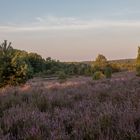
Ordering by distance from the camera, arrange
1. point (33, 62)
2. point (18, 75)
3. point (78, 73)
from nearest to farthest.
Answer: point (18, 75)
point (78, 73)
point (33, 62)

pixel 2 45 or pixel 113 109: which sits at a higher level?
pixel 2 45

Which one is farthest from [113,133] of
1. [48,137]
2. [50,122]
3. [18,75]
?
[18,75]

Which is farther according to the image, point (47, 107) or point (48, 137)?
point (47, 107)

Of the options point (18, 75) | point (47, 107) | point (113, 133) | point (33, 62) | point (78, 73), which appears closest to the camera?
point (113, 133)

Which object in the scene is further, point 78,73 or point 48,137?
point 78,73

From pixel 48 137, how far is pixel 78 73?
269ft

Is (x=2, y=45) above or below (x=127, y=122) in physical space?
above

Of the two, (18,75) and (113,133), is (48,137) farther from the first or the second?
(18,75)

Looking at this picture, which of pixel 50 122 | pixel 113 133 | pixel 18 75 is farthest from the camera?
pixel 18 75

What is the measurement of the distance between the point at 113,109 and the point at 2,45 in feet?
56.1

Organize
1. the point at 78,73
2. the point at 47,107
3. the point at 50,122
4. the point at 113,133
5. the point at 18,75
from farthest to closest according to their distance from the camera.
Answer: the point at 78,73 < the point at 18,75 < the point at 47,107 < the point at 50,122 < the point at 113,133

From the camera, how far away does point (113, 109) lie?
181 inches

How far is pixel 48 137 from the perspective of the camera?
3658 millimetres

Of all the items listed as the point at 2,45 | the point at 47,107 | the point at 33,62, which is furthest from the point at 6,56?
the point at 33,62
